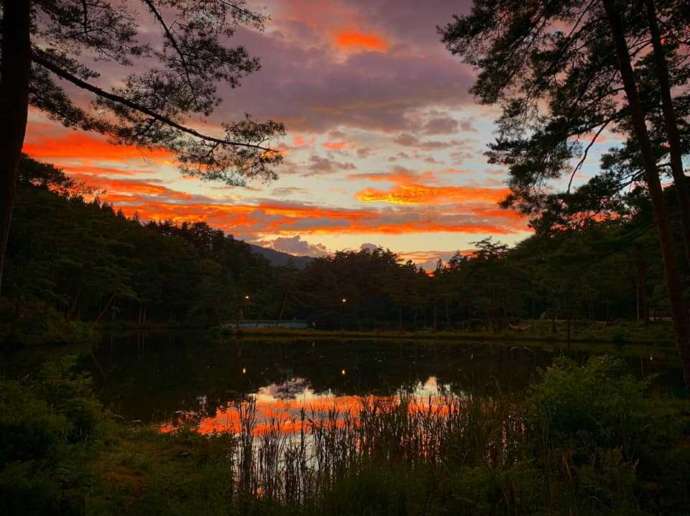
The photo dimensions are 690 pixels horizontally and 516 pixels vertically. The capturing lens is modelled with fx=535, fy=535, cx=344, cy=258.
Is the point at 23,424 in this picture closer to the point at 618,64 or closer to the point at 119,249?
the point at 618,64

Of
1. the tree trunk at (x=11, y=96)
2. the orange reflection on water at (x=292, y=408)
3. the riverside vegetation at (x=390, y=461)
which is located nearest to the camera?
the riverside vegetation at (x=390, y=461)

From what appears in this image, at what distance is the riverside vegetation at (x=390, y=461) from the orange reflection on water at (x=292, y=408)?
67 centimetres

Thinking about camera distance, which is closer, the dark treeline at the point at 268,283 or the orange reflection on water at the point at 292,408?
the orange reflection on water at the point at 292,408

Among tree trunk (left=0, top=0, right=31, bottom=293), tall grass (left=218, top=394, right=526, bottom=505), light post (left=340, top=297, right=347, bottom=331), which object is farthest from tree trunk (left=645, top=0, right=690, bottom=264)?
light post (left=340, top=297, right=347, bottom=331)

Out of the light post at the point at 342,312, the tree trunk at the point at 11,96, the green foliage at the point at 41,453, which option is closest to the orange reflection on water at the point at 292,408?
the green foliage at the point at 41,453

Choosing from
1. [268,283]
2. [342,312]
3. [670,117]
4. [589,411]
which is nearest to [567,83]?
[670,117]

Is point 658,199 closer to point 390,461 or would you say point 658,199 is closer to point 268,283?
point 390,461

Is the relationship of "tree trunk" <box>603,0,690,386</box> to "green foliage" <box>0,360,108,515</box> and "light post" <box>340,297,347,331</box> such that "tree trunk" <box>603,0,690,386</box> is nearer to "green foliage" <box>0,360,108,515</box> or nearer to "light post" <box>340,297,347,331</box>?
"green foliage" <box>0,360,108,515</box>

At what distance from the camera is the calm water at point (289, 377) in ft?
37.6

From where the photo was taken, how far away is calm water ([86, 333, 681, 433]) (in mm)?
11461

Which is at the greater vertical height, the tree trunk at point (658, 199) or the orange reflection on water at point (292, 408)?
the tree trunk at point (658, 199)

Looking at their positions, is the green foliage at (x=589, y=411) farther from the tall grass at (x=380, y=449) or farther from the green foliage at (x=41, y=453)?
the green foliage at (x=41, y=453)

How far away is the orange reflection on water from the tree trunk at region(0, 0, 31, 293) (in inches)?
150

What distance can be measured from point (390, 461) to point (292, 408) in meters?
6.99
